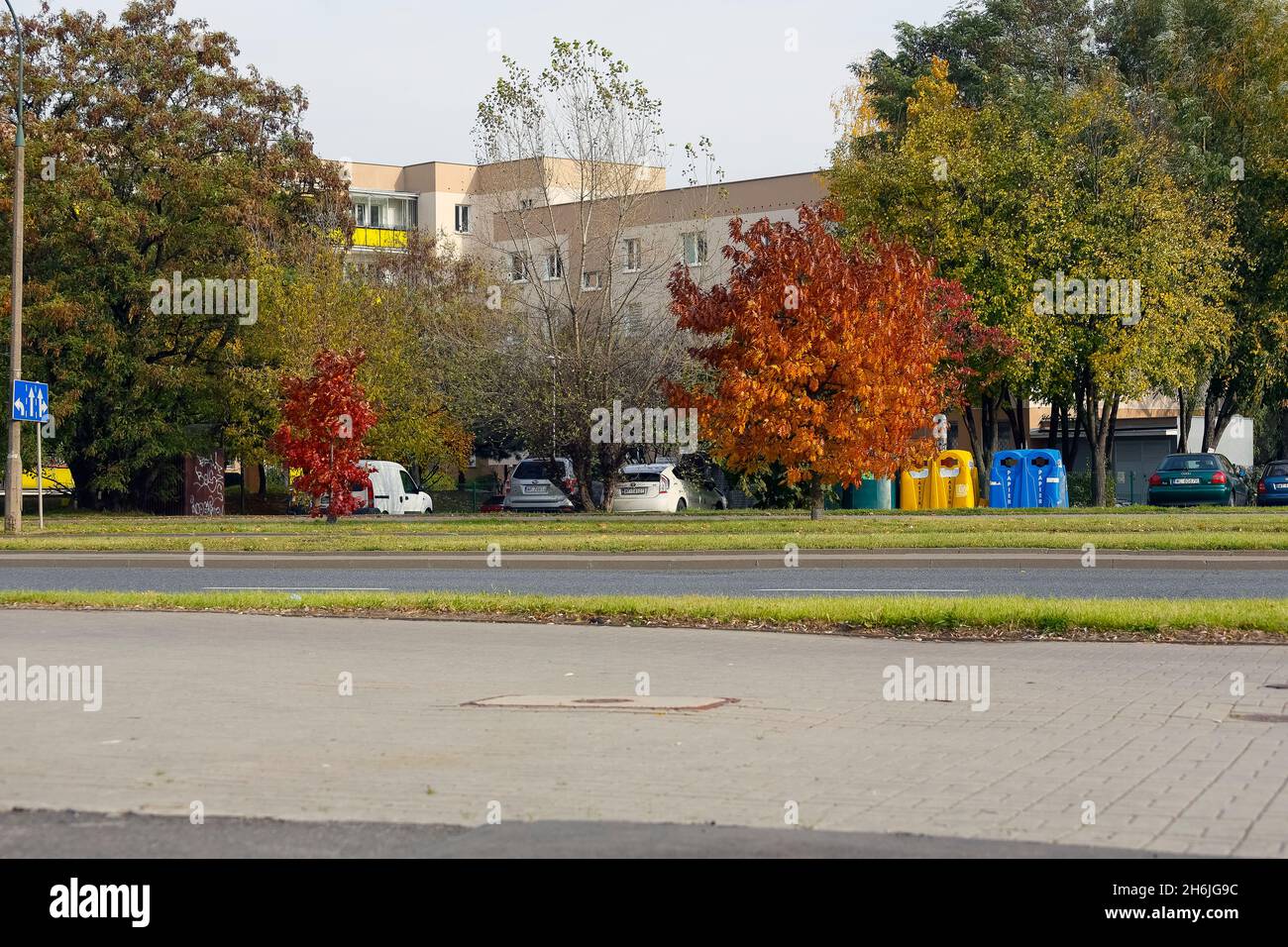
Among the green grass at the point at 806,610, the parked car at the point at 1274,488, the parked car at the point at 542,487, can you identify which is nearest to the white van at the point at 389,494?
the parked car at the point at 542,487

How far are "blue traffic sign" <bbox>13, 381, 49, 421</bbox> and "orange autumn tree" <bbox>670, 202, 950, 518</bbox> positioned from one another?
12175 mm

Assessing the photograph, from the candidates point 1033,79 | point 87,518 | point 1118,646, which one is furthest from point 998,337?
point 1118,646

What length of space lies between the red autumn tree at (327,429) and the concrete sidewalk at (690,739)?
64.3 feet

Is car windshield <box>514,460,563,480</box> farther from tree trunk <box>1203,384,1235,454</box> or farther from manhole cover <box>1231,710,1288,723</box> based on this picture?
manhole cover <box>1231,710,1288,723</box>

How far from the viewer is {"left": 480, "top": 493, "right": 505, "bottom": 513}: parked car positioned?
45472 mm

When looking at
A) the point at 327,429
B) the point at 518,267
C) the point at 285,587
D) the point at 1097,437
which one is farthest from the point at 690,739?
the point at 1097,437

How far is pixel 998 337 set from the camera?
127ft

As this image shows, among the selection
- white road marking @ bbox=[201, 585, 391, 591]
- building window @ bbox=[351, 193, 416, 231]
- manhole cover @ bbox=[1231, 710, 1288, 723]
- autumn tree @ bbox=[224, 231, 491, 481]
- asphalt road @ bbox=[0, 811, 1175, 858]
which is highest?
building window @ bbox=[351, 193, 416, 231]

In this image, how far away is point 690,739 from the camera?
8.51m

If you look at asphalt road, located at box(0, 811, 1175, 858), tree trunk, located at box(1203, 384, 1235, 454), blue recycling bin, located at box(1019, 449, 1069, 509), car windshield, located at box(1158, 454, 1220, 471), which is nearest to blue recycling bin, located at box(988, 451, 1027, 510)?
blue recycling bin, located at box(1019, 449, 1069, 509)

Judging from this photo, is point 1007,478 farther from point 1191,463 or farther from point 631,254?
point 631,254

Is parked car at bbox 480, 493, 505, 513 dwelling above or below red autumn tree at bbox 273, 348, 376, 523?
below

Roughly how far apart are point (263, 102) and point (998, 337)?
24.6 m

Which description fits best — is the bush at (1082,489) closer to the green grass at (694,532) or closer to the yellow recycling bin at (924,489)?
the yellow recycling bin at (924,489)
